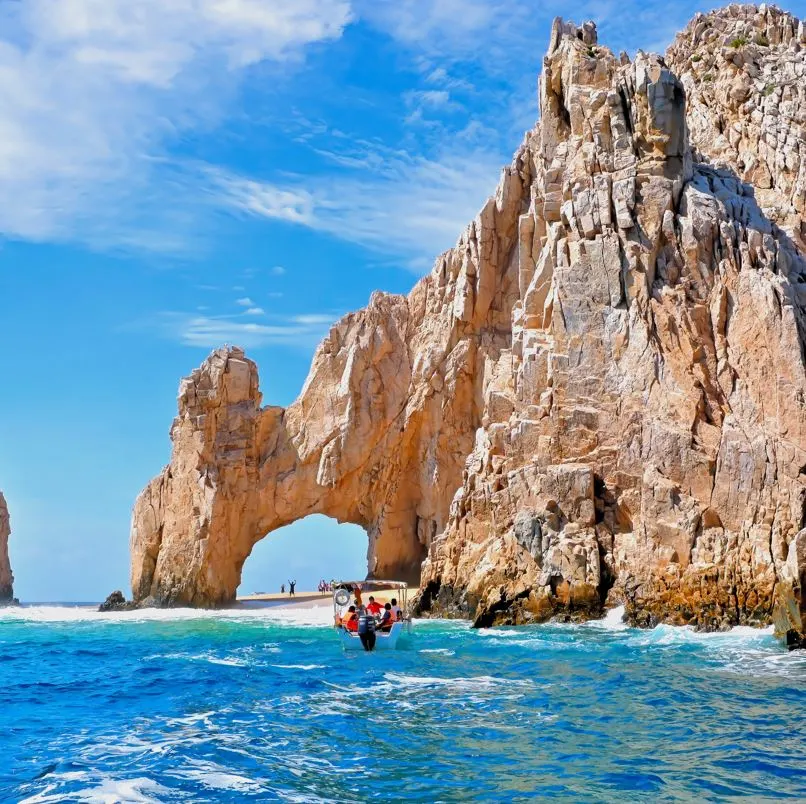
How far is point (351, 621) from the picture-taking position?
97.5 feet

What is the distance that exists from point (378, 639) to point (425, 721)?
38.5ft

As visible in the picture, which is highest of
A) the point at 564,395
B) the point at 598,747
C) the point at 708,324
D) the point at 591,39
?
the point at 591,39

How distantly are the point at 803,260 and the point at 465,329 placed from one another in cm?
1750

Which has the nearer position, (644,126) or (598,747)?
(598,747)

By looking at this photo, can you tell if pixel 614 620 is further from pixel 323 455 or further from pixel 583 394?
pixel 323 455

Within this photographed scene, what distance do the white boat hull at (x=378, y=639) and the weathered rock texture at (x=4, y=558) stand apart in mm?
39976

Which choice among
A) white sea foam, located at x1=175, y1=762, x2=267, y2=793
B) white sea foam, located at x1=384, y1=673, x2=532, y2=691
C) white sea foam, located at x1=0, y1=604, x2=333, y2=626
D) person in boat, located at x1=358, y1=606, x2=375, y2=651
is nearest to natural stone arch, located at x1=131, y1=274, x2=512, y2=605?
white sea foam, located at x1=0, y1=604, x2=333, y2=626

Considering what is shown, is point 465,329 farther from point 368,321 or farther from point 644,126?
point 644,126

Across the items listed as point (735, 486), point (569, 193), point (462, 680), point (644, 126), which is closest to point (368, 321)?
point (569, 193)

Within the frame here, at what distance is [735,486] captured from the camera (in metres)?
32.0

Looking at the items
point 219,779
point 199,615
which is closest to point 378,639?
point 219,779

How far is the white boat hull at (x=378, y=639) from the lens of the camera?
2923 centimetres

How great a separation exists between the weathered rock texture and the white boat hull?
3998 cm

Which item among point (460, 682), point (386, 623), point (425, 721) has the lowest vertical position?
point (425, 721)
